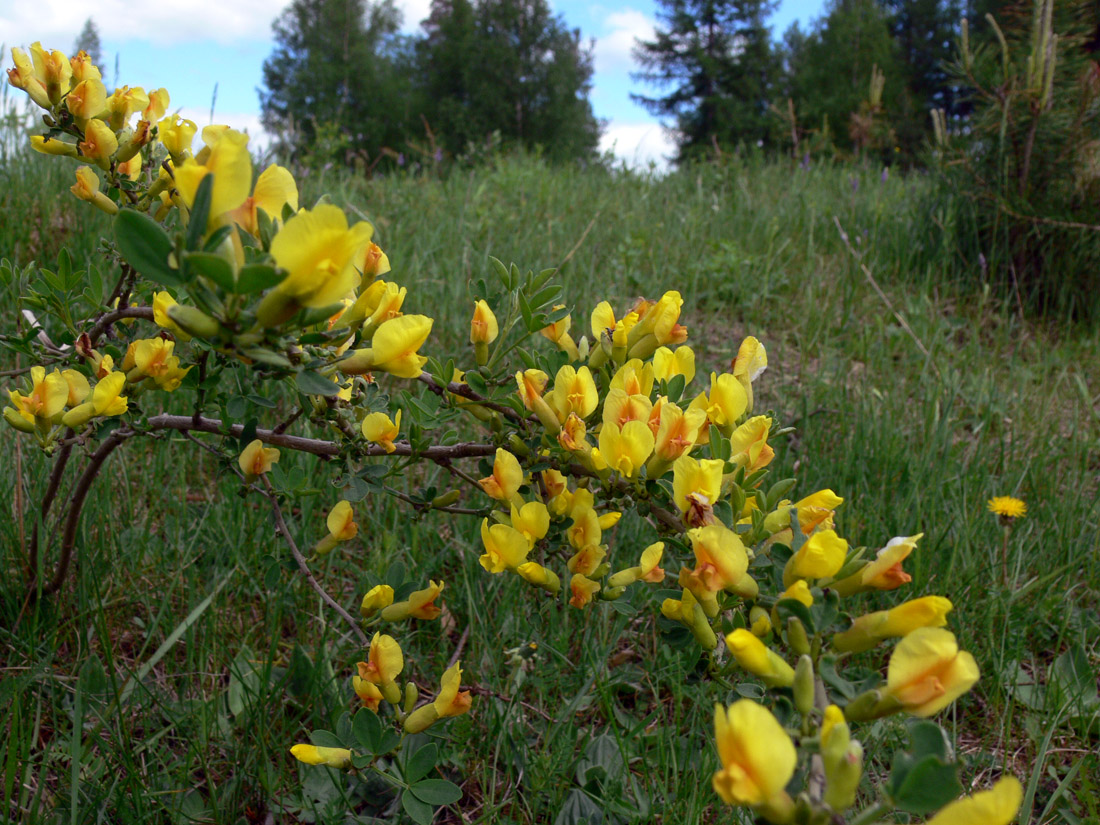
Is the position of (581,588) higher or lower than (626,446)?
lower

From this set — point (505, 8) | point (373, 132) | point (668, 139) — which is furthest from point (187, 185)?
point (505, 8)

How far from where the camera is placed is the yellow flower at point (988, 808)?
418 mm

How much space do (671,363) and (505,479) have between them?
0.83ft

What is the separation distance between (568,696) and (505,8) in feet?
127

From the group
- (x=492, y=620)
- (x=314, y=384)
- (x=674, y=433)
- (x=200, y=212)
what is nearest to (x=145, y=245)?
(x=200, y=212)

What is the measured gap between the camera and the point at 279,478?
0.99 m

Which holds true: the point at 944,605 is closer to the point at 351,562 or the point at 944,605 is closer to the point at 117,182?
the point at 117,182

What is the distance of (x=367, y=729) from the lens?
847mm

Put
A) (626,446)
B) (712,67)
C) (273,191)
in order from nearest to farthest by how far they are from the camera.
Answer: (273,191), (626,446), (712,67)

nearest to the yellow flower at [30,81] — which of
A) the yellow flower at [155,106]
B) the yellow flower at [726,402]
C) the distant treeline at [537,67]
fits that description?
the yellow flower at [155,106]

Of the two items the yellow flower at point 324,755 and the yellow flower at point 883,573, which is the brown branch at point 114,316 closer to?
the yellow flower at point 324,755

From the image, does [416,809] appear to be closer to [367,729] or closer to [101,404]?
[367,729]

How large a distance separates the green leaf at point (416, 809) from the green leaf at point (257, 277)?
0.65m

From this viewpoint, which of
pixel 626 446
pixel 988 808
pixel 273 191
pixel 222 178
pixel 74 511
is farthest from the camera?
pixel 74 511
